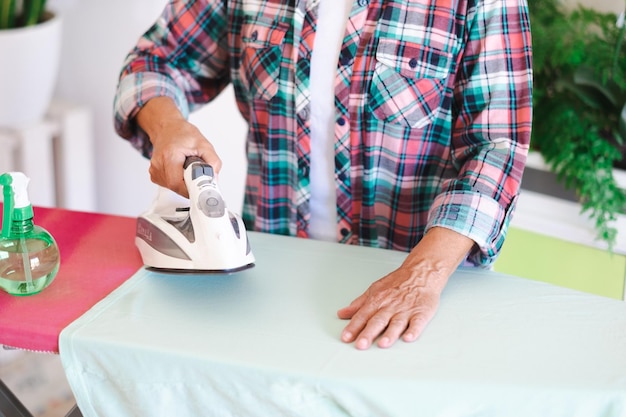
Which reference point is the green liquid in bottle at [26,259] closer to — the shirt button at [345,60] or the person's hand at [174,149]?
the person's hand at [174,149]

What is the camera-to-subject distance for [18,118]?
220 cm

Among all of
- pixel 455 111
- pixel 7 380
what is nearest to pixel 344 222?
pixel 455 111

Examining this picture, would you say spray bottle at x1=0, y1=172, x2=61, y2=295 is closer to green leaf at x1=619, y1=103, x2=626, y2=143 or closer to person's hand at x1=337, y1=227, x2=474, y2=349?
person's hand at x1=337, y1=227, x2=474, y2=349

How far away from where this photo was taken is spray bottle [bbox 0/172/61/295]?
3.56ft

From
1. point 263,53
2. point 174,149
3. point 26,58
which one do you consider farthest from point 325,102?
point 26,58

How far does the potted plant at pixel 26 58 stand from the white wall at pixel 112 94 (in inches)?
5.7

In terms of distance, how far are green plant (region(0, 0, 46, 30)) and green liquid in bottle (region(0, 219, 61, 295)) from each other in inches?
45.5

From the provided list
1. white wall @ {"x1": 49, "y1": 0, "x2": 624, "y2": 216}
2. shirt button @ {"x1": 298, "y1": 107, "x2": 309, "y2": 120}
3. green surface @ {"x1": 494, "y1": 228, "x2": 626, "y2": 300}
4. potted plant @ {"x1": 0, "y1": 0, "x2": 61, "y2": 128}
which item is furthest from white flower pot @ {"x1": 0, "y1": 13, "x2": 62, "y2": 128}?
green surface @ {"x1": 494, "y1": 228, "x2": 626, "y2": 300}

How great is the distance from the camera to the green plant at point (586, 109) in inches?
68.8

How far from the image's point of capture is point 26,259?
1111 mm

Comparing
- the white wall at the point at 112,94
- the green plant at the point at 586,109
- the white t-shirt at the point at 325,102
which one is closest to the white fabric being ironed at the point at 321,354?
the white t-shirt at the point at 325,102

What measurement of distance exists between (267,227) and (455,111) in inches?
16.4

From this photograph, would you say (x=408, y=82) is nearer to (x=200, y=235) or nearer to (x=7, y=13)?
(x=200, y=235)

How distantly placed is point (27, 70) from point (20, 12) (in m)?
0.16
